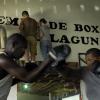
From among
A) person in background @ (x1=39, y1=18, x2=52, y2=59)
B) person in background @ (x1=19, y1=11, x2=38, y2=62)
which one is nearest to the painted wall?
person in background @ (x1=19, y1=11, x2=38, y2=62)

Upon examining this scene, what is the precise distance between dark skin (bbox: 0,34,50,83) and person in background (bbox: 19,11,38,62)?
1.85 m

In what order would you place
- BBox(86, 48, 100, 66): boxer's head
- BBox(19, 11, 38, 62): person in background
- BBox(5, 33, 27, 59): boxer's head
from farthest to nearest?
BBox(19, 11, 38, 62): person in background < BBox(86, 48, 100, 66): boxer's head < BBox(5, 33, 27, 59): boxer's head

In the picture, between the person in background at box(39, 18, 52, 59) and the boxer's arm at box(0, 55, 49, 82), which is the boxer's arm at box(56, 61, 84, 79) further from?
the person in background at box(39, 18, 52, 59)

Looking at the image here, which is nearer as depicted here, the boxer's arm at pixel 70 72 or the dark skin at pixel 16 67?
the dark skin at pixel 16 67

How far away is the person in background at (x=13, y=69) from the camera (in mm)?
2812

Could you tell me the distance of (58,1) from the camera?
17.1ft

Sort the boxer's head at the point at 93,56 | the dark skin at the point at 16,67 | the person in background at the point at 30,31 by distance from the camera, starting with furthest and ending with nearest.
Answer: the person in background at the point at 30,31 → the boxer's head at the point at 93,56 → the dark skin at the point at 16,67

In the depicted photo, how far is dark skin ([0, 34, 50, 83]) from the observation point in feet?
9.16

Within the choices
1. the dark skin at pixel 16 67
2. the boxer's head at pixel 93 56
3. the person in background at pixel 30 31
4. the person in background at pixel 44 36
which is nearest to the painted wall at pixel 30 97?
the person in background at pixel 30 31

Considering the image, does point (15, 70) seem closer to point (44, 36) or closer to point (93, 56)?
point (93, 56)

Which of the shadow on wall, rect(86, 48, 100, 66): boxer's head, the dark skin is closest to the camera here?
the dark skin

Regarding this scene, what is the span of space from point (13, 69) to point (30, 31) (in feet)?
6.75

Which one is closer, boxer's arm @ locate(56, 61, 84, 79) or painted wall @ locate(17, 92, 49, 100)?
boxer's arm @ locate(56, 61, 84, 79)

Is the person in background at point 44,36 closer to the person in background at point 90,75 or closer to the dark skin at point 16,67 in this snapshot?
the person in background at point 90,75
